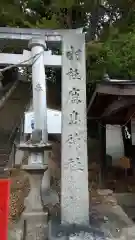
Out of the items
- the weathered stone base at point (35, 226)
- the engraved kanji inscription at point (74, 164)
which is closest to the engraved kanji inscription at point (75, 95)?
the engraved kanji inscription at point (74, 164)

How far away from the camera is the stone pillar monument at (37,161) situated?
4559mm

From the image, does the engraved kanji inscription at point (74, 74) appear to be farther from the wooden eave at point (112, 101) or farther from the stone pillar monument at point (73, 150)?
the wooden eave at point (112, 101)

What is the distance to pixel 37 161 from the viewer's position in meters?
4.59

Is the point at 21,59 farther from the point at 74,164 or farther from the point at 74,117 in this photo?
the point at 74,164

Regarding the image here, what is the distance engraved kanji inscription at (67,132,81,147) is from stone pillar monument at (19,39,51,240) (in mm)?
350

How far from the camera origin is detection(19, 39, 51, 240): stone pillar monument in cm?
456

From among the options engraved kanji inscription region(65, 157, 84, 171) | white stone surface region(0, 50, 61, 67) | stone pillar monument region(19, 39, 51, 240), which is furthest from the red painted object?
white stone surface region(0, 50, 61, 67)

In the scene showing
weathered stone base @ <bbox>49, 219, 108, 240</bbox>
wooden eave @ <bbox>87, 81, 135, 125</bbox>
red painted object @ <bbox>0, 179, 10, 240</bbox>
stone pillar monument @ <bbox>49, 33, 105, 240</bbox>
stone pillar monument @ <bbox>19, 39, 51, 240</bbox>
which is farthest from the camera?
wooden eave @ <bbox>87, 81, 135, 125</bbox>

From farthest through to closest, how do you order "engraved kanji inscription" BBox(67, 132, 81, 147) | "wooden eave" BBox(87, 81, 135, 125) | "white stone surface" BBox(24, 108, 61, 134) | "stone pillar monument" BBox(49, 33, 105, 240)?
"wooden eave" BBox(87, 81, 135, 125)
"white stone surface" BBox(24, 108, 61, 134)
"engraved kanji inscription" BBox(67, 132, 81, 147)
"stone pillar monument" BBox(49, 33, 105, 240)

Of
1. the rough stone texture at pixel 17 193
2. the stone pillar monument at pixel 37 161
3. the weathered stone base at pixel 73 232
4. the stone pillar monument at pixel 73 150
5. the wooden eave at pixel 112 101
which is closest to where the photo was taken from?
the weathered stone base at pixel 73 232

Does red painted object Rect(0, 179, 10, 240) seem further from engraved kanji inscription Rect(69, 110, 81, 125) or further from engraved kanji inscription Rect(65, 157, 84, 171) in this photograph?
engraved kanji inscription Rect(69, 110, 81, 125)

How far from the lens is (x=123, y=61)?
9.90 m

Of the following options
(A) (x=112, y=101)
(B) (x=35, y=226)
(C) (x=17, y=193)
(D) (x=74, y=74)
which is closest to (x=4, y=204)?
(B) (x=35, y=226)

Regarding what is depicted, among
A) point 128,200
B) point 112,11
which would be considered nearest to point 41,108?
point 128,200
